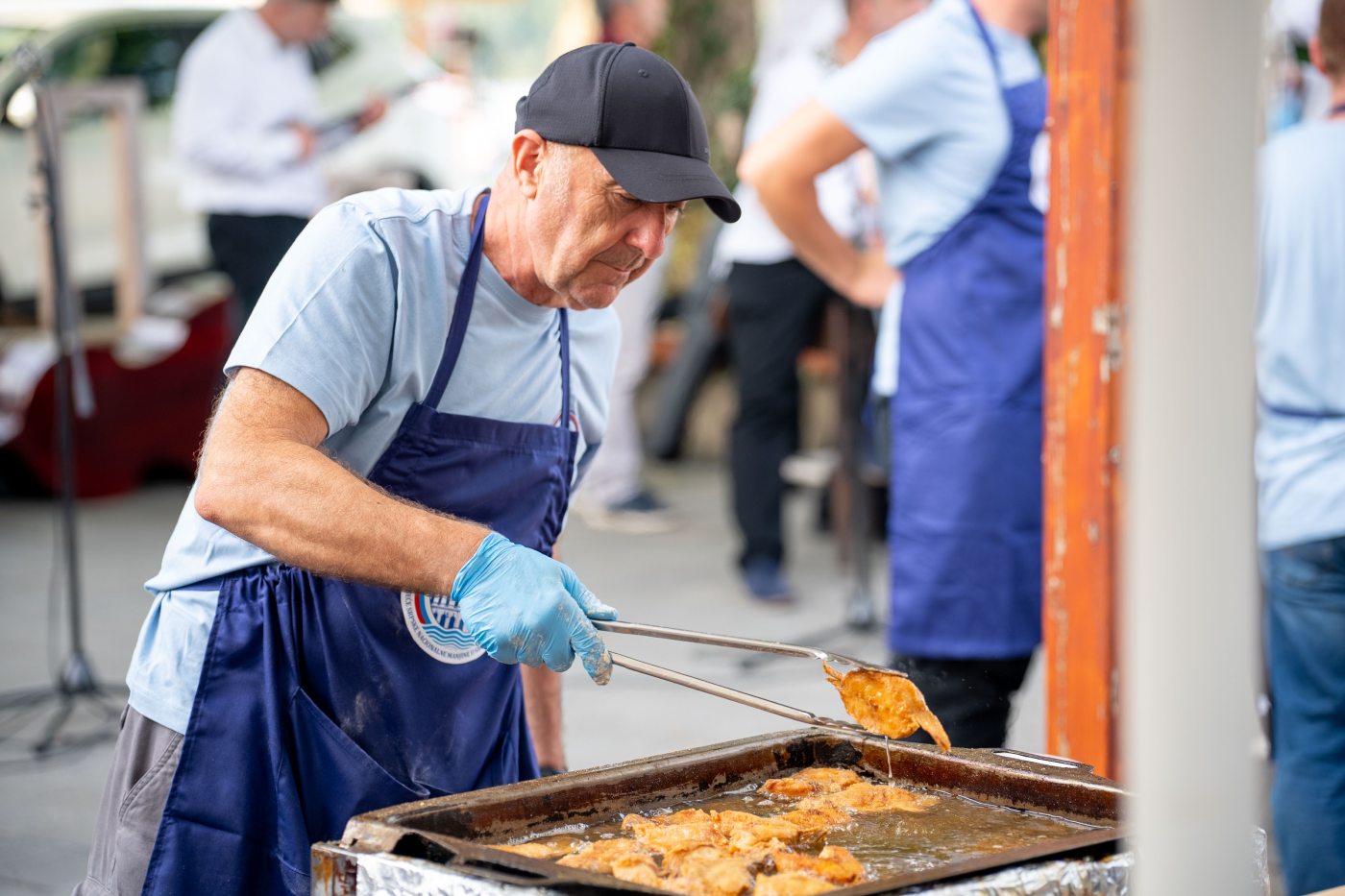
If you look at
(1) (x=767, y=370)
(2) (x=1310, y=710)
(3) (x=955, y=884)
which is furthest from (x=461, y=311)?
(1) (x=767, y=370)

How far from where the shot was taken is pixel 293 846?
76.5 inches

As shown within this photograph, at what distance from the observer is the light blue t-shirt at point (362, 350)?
185 centimetres

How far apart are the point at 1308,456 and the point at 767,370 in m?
3.09

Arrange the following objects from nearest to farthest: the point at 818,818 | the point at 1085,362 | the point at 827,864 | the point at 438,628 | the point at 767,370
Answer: the point at 827,864 → the point at 818,818 → the point at 438,628 → the point at 1085,362 → the point at 767,370

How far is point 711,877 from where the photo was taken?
5.46 ft

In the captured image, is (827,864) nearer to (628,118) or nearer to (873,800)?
(873,800)

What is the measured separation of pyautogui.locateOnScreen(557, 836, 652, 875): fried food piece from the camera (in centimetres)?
171

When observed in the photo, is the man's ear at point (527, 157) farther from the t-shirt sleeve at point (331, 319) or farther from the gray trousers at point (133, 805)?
the gray trousers at point (133, 805)

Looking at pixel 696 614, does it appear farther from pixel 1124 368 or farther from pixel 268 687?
pixel 268 687

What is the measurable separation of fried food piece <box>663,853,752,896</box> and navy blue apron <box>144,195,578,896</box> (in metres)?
0.48

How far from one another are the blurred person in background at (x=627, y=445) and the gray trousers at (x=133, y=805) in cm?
508

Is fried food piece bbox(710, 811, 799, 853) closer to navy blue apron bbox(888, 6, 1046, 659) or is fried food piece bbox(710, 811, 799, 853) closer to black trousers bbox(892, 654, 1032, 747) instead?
black trousers bbox(892, 654, 1032, 747)

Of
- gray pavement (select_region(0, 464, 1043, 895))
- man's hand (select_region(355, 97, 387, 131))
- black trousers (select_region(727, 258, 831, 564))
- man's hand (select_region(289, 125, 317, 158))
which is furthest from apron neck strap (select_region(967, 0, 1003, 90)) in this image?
man's hand (select_region(355, 97, 387, 131))

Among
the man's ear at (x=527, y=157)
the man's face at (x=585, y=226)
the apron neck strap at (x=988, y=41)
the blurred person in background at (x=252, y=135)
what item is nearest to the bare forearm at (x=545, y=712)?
the man's face at (x=585, y=226)
